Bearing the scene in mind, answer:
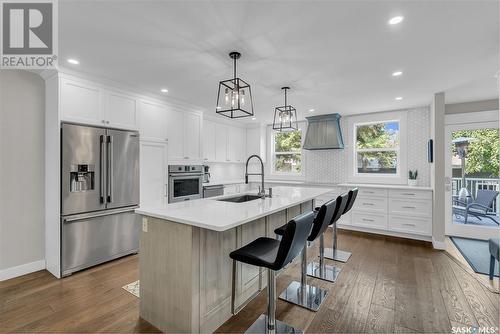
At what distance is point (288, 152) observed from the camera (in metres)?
6.46

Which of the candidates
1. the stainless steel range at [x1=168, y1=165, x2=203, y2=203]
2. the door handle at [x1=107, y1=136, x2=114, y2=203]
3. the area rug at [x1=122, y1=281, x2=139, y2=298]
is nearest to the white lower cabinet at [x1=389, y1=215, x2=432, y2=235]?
the stainless steel range at [x1=168, y1=165, x2=203, y2=203]

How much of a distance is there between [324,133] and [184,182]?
3.26m

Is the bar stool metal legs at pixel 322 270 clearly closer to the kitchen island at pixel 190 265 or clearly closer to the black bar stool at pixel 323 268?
the black bar stool at pixel 323 268

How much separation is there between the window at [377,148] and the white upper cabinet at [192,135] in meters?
3.50

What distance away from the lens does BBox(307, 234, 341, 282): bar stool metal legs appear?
115 inches

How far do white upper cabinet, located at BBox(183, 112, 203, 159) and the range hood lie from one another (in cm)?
252

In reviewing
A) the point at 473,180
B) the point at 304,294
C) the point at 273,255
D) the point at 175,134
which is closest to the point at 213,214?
the point at 273,255

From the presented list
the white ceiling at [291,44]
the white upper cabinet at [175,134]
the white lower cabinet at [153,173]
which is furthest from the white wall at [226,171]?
the white ceiling at [291,44]

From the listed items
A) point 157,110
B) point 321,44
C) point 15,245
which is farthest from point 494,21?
point 15,245

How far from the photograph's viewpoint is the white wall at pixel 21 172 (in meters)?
2.85

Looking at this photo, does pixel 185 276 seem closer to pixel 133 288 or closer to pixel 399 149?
pixel 133 288

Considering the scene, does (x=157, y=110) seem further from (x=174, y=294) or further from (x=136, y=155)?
(x=174, y=294)

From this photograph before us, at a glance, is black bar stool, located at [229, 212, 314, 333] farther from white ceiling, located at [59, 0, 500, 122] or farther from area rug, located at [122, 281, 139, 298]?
white ceiling, located at [59, 0, 500, 122]

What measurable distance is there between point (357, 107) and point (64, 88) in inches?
191
